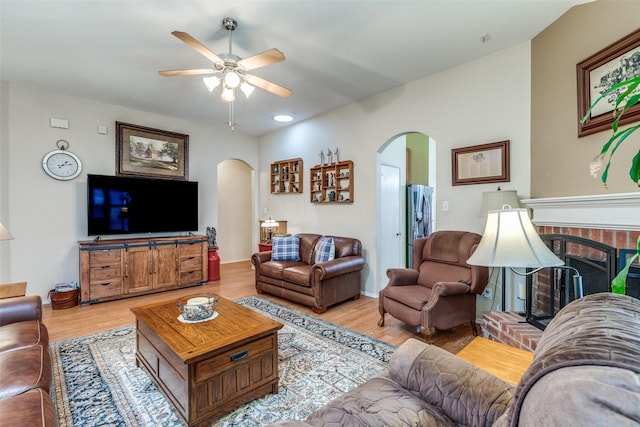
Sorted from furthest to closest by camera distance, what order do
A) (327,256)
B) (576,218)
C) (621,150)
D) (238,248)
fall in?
(238,248)
(327,256)
(576,218)
(621,150)

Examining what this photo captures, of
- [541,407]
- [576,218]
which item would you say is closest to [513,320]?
[576,218]

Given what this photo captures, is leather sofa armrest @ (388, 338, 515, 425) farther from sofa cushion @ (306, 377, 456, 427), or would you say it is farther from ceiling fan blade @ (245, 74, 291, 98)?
ceiling fan blade @ (245, 74, 291, 98)

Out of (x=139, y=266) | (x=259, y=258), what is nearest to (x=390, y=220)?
(x=259, y=258)

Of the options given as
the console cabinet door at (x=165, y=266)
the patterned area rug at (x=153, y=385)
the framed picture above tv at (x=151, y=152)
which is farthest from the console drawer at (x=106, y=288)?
the framed picture above tv at (x=151, y=152)

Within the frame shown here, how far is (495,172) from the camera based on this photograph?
299 cm

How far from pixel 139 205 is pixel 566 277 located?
5.14 metres

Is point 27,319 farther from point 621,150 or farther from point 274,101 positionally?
point 621,150

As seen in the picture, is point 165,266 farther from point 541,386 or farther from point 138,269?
point 541,386

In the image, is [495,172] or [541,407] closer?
[541,407]

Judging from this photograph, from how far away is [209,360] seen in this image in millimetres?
1662

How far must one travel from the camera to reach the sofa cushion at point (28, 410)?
1.11m

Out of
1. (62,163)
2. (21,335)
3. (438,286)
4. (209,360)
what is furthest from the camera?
(62,163)

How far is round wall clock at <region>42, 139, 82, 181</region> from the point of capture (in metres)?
3.88

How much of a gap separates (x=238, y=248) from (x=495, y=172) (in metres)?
5.62
